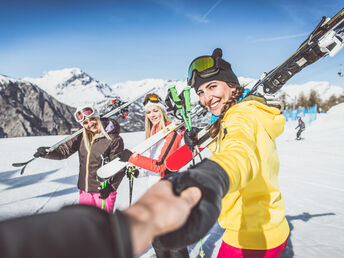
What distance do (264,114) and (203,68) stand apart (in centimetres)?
80

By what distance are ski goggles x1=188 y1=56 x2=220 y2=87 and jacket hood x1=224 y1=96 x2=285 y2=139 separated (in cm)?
59

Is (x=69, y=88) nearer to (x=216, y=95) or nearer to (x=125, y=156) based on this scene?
(x=125, y=156)

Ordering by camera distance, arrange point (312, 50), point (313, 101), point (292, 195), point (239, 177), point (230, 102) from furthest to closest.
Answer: point (313, 101)
point (292, 195)
point (312, 50)
point (230, 102)
point (239, 177)

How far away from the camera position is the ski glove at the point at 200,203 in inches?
21.8

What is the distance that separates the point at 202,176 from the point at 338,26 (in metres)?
2.36

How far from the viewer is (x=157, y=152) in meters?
2.88

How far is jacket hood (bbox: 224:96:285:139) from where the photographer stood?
1.22m

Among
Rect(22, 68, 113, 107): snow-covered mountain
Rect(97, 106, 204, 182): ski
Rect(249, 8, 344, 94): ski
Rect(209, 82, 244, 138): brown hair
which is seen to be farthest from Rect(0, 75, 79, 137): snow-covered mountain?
Rect(209, 82, 244, 138): brown hair

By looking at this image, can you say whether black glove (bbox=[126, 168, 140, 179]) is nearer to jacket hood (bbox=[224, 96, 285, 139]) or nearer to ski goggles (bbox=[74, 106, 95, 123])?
ski goggles (bbox=[74, 106, 95, 123])

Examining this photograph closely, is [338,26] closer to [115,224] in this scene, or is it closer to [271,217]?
[271,217]

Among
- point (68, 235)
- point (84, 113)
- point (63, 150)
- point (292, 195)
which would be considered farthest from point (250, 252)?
point (292, 195)

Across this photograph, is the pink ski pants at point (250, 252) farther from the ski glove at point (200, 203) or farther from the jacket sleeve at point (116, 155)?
the jacket sleeve at point (116, 155)

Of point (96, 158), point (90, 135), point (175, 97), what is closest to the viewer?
point (175, 97)

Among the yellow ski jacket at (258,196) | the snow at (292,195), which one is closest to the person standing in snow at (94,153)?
the snow at (292,195)
